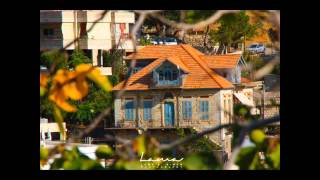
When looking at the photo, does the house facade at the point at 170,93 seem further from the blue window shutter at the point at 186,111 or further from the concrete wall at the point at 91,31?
the concrete wall at the point at 91,31

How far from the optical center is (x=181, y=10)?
63 centimetres

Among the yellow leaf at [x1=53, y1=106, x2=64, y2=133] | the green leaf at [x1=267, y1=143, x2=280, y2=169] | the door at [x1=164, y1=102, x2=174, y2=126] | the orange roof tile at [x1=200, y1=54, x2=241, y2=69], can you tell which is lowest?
the door at [x1=164, y1=102, x2=174, y2=126]

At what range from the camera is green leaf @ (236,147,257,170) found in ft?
1.85

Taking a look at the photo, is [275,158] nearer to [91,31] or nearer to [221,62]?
[91,31]

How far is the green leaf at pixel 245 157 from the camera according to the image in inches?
22.2

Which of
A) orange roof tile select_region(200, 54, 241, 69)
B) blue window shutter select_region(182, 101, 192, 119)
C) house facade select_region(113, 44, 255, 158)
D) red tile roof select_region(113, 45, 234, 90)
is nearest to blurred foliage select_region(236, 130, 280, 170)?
orange roof tile select_region(200, 54, 241, 69)

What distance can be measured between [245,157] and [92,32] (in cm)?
106

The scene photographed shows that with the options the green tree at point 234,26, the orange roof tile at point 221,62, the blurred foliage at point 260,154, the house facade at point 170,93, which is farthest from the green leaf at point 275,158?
the house facade at point 170,93

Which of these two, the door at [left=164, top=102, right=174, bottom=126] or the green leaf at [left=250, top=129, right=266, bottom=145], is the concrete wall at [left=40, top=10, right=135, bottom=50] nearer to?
the green leaf at [left=250, top=129, right=266, bottom=145]

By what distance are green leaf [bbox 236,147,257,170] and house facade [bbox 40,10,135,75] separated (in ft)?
0.53

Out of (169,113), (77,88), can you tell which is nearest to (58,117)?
(77,88)

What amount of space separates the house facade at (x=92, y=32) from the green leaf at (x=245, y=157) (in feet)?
0.53
